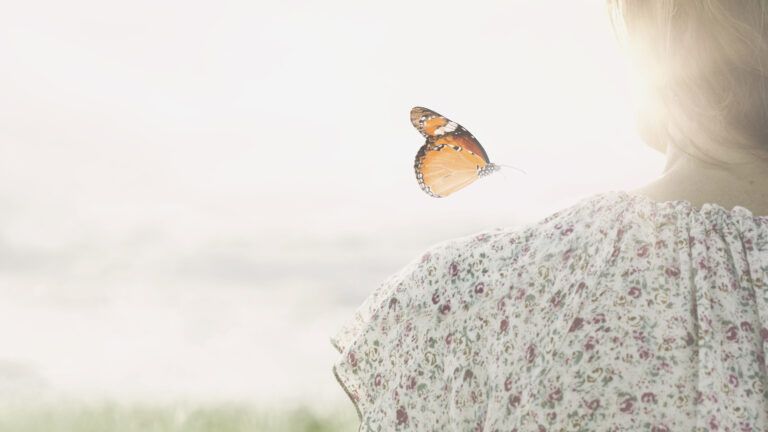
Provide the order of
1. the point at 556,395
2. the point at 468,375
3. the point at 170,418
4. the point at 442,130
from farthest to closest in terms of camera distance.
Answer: the point at 170,418
the point at 442,130
the point at 468,375
the point at 556,395

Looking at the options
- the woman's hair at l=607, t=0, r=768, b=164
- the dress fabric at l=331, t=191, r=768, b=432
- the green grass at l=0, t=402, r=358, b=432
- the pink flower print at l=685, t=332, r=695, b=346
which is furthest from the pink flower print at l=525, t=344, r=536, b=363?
the green grass at l=0, t=402, r=358, b=432

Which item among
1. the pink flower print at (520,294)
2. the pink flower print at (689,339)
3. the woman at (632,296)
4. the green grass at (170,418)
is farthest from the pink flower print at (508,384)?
the green grass at (170,418)

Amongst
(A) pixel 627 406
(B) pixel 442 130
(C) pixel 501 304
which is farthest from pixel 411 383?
(B) pixel 442 130

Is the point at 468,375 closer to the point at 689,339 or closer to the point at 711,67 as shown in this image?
the point at 689,339

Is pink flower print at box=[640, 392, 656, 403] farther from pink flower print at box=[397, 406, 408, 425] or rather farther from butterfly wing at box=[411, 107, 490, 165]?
butterfly wing at box=[411, 107, 490, 165]

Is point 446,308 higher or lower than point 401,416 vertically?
higher

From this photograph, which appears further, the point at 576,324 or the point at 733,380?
the point at 576,324

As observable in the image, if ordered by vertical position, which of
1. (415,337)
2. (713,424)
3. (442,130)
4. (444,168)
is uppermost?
(442,130)

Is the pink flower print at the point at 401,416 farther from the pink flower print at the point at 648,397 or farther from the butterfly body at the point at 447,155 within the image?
the butterfly body at the point at 447,155
